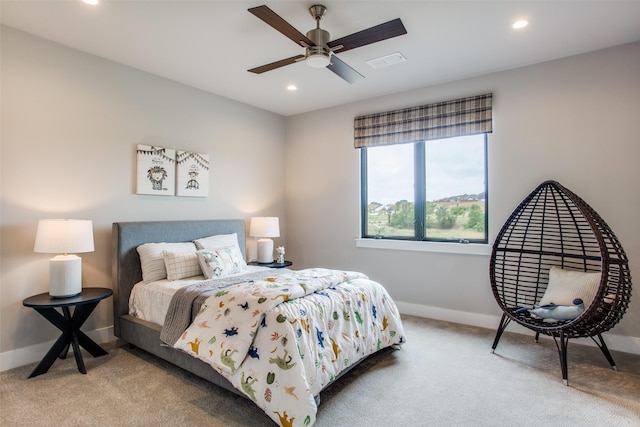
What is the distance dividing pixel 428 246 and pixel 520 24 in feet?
7.68

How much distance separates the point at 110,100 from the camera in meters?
3.38

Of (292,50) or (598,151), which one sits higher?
(292,50)

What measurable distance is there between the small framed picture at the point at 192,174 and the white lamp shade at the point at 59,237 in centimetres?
126

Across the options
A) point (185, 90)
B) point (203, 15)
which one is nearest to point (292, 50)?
point (203, 15)

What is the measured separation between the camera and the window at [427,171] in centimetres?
385

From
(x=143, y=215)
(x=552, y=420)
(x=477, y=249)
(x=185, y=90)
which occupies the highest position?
(x=185, y=90)

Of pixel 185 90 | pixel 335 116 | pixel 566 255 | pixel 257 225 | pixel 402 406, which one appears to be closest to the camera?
pixel 402 406

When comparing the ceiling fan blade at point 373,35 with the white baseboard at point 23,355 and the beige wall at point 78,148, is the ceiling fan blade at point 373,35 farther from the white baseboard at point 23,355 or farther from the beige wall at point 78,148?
the white baseboard at point 23,355

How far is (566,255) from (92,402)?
12.7 ft

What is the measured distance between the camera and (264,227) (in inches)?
177

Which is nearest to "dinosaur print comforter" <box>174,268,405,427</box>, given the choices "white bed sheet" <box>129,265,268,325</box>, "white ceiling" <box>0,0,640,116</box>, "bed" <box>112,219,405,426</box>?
"bed" <box>112,219,405,426</box>

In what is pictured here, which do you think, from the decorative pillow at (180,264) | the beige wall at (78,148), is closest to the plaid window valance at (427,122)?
the beige wall at (78,148)

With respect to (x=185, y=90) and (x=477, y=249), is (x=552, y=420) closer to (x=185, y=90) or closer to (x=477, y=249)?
(x=477, y=249)

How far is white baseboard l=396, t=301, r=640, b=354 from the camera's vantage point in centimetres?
305
